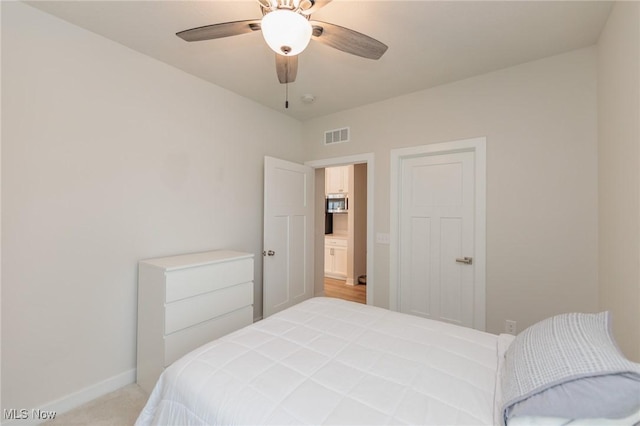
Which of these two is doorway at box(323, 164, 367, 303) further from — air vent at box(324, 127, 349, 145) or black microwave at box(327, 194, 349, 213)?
air vent at box(324, 127, 349, 145)

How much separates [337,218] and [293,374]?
484 cm

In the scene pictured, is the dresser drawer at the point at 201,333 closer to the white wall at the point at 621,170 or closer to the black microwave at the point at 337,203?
the white wall at the point at 621,170

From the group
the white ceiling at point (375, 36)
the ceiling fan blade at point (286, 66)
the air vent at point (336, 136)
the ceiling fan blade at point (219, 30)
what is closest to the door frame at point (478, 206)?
the white ceiling at point (375, 36)

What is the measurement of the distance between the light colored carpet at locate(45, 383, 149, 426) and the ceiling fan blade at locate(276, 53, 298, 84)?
2.44 m

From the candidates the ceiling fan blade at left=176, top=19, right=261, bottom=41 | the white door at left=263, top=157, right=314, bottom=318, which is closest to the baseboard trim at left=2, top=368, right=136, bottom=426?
the white door at left=263, top=157, right=314, bottom=318

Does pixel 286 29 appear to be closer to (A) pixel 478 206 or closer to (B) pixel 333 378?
(B) pixel 333 378

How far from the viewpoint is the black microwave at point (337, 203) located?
208 inches

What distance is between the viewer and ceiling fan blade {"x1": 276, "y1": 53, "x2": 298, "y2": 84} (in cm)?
164

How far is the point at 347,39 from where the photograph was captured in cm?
146

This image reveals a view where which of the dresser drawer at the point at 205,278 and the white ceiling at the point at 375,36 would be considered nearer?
the white ceiling at the point at 375,36

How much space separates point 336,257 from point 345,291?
2.86 feet

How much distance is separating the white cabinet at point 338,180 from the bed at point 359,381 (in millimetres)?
3906

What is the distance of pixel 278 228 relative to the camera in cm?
319

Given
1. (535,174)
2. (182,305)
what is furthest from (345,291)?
(535,174)
